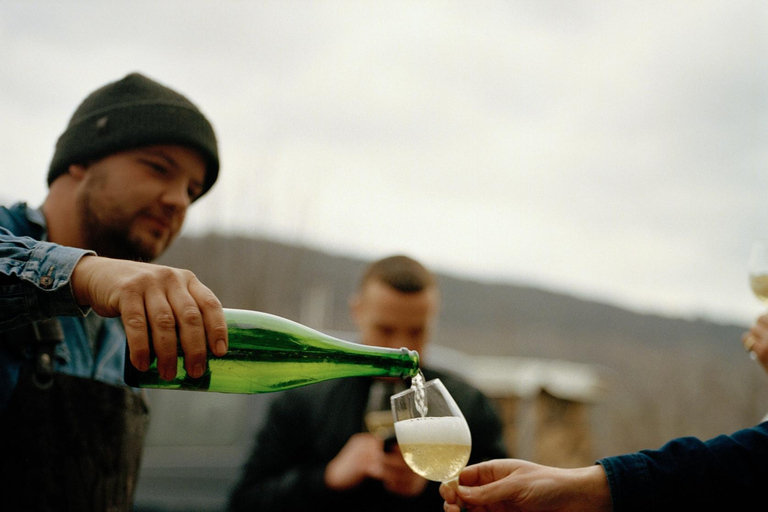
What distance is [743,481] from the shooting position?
1.80 metres

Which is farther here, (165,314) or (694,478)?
(694,478)

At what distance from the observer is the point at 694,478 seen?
71.2 inches

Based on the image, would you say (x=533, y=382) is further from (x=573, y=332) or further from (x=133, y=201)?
(x=573, y=332)

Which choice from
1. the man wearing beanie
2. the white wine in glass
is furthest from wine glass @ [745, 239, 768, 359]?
the man wearing beanie

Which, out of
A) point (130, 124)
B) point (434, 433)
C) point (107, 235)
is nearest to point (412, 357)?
point (434, 433)

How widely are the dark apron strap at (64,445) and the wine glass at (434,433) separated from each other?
2.82ft

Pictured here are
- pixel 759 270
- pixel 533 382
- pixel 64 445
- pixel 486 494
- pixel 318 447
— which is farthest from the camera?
pixel 533 382

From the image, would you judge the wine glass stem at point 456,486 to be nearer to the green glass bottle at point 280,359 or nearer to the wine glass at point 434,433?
the wine glass at point 434,433

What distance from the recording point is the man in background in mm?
2908

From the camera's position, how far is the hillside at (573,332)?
18469mm

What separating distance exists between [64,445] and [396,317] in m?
1.83

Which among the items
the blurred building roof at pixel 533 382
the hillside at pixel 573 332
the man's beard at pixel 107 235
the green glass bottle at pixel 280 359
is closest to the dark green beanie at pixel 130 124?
the man's beard at pixel 107 235

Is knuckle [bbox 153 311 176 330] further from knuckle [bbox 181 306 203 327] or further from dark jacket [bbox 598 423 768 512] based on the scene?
dark jacket [bbox 598 423 768 512]

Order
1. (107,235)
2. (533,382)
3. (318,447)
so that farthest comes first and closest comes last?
1. (533,382)
2. (318,447)
3. (107,235)
